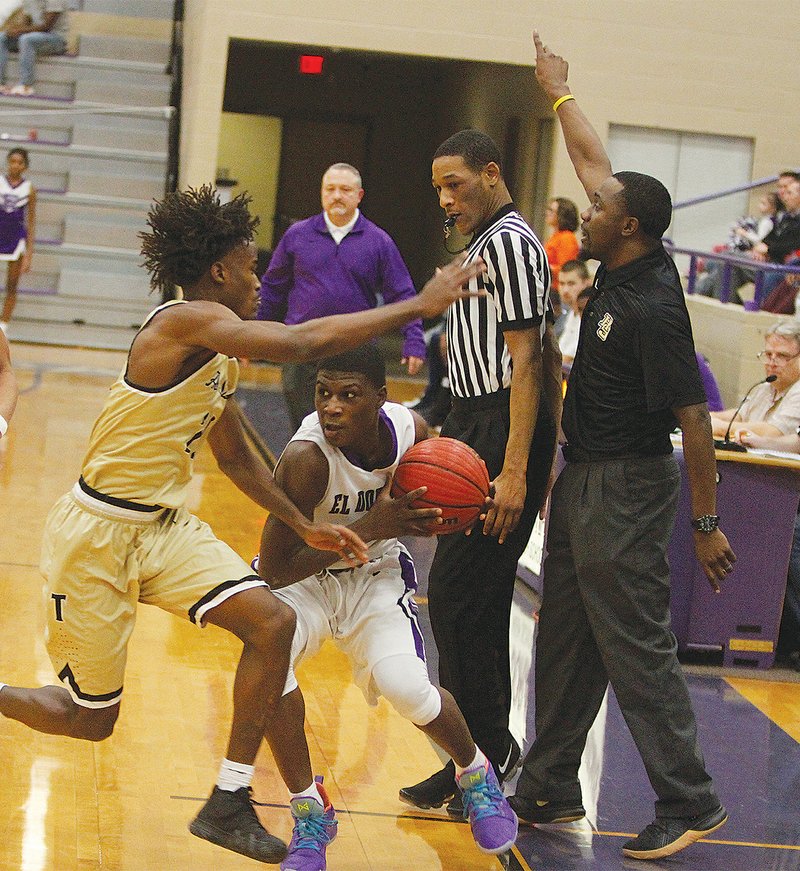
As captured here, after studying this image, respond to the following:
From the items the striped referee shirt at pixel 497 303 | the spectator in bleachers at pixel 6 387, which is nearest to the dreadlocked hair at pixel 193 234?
the striped referee shirt at pixel 497 303

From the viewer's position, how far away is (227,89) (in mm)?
20047

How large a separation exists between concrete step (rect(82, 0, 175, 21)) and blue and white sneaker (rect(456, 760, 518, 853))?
1574 centimetres

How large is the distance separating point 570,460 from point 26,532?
12.7ft

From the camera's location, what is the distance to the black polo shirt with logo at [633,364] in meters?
3.80

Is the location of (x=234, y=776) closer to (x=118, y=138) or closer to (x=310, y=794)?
(x=310, y=794)

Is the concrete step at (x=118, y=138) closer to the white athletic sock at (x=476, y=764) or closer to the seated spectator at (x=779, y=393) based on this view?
the seated spectator at (x=779, y=393)

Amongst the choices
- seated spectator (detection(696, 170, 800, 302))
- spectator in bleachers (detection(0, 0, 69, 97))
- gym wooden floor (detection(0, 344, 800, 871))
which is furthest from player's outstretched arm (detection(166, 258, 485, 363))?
spectator in bleachers (detection(0, 0, 69, 97))

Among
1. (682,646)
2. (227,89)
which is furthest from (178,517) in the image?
(227,89)

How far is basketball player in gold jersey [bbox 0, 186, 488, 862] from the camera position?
3.44 metres

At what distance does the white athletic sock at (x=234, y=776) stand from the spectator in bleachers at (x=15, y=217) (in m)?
11.0

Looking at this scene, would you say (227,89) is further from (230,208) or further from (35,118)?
(230,208)

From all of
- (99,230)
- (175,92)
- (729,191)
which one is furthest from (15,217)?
(729,191)

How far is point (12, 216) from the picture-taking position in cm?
1379

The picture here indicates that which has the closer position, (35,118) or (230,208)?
(230,208)
